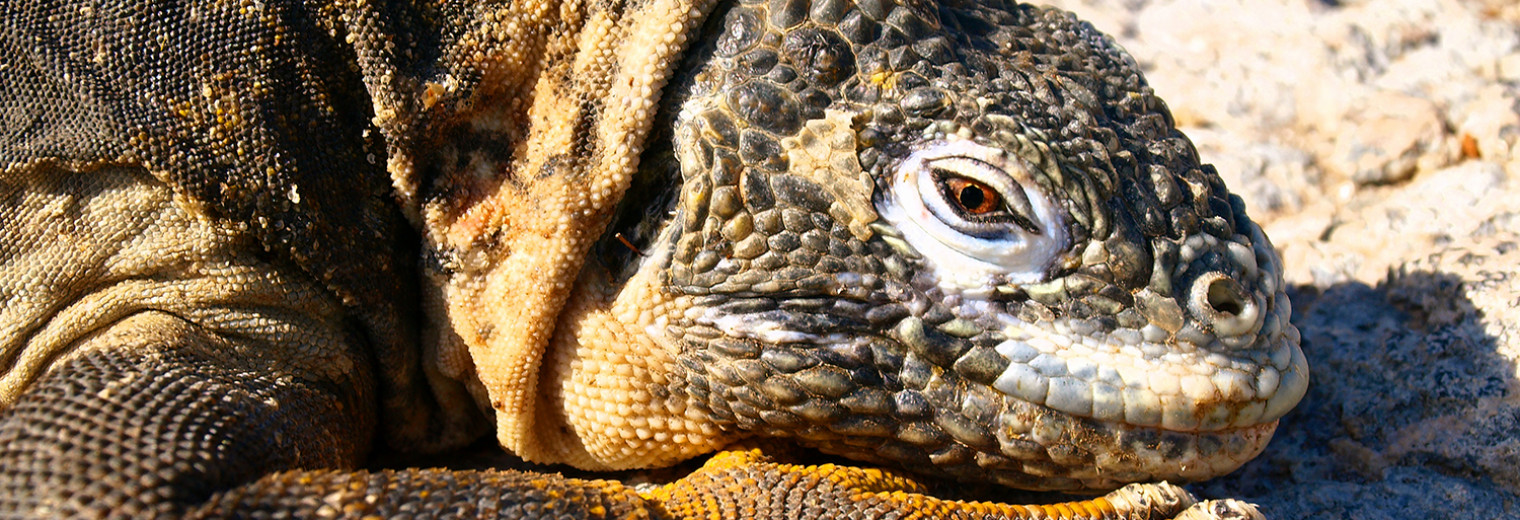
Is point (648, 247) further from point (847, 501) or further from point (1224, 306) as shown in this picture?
point (1224, 306)

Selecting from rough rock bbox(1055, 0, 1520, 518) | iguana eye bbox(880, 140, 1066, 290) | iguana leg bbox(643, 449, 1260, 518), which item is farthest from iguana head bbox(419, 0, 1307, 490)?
rough rock bbox(1055, 0, 1520, 518)

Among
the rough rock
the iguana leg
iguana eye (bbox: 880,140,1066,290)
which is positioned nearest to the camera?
iguana eye (bbox: 880,140,1066,290)

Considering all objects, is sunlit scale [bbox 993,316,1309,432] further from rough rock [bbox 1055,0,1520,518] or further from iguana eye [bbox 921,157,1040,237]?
rough rock [bbox 1055,0,1520,518]

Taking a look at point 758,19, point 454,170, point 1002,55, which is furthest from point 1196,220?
point 454,170

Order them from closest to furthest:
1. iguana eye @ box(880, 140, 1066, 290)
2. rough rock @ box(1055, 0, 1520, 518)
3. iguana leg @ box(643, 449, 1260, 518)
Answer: iguana eye @ box(880, 140, 1066, 290), iguana leg @ box(643, 449, 1260, 518), rough rock @ box(1055, 0, 1520, 518)

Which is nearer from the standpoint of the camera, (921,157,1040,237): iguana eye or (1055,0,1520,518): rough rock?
(921,157,1040,237): iguana eye

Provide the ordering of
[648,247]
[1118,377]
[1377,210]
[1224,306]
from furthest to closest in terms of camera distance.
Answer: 1. [1377,210]
2. [648,247]
3. [1224,306]
4. [1118,377]

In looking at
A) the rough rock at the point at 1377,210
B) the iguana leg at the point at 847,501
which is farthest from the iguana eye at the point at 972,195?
the rough rock at the point at 1377,210

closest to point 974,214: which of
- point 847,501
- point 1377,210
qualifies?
point 847,501
